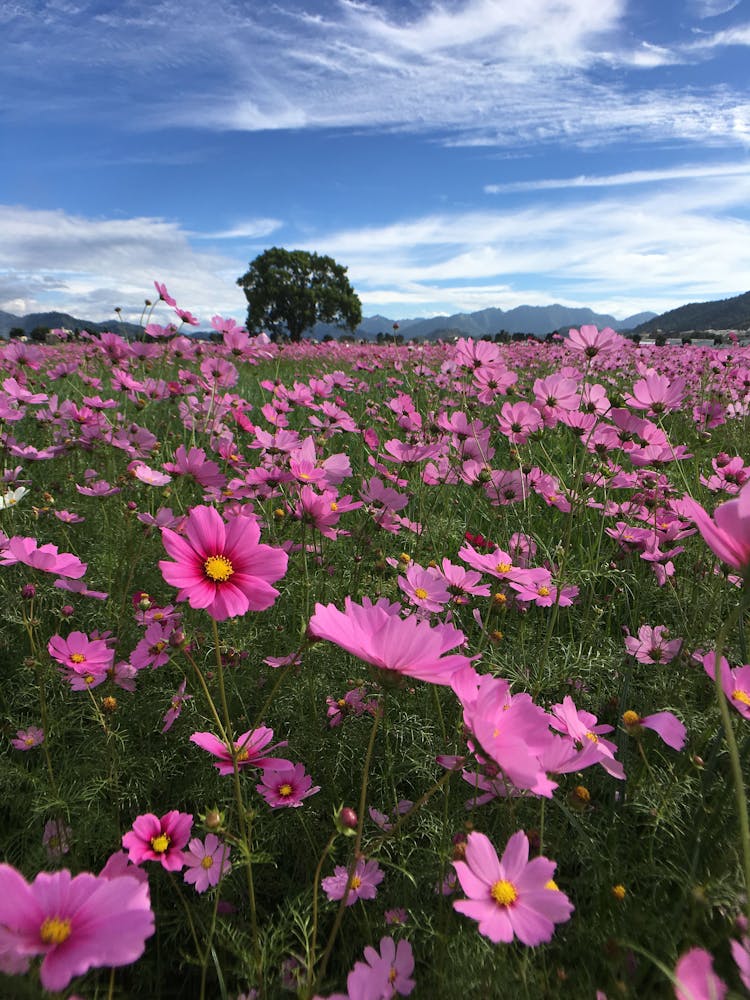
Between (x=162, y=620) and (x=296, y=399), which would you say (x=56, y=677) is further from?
(x=296, y=399)

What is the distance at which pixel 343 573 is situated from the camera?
1.71 meters

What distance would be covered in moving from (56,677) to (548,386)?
1.44m

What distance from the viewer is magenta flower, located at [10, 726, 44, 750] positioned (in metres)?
1.08

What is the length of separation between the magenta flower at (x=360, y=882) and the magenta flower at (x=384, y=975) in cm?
12

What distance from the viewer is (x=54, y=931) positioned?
1.38 ft

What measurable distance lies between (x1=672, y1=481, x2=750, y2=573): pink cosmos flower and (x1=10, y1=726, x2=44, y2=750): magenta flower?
1185mm

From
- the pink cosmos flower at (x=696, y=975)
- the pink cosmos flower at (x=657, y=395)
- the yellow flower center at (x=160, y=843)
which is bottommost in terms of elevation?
the yellow flower center at (x=160, y=843)

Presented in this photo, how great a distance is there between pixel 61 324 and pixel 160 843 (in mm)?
19890

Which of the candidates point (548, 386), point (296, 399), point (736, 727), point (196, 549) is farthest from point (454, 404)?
point (196, 549)

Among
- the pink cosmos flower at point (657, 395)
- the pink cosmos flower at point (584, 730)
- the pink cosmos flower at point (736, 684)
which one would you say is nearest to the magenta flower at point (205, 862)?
the pink cosmos flower at point (584, 730)

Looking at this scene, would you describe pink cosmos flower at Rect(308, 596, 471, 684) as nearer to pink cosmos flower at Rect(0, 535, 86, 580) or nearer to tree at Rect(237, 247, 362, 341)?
pink cosmos flower at Rect(0, 535, 86, 580)

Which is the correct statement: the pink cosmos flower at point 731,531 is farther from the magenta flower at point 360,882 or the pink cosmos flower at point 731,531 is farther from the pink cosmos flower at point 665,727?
the magenta flower at point 360,882

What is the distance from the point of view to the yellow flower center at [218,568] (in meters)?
0.72

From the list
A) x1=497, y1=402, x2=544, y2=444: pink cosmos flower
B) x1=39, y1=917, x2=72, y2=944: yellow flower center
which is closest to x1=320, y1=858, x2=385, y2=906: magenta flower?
x1=39, y1=917, x2=72, y2=944: yellow flower center
